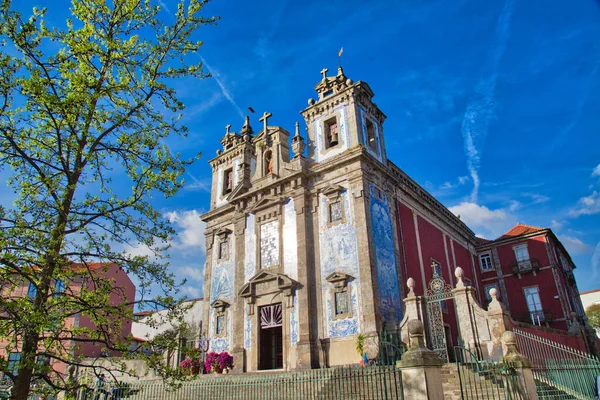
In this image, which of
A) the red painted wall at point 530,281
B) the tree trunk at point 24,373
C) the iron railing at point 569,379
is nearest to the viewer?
the tree trunk at point 24,373

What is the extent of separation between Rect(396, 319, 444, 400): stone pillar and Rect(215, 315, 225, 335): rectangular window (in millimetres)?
14793

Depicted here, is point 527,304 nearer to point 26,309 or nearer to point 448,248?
point 448,248

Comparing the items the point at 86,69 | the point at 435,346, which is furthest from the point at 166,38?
the point at 435,346

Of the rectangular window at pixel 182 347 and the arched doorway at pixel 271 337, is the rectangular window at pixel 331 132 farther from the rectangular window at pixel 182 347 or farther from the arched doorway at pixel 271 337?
the rectangular window at pixel 182 347

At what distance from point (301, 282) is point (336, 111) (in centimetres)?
810

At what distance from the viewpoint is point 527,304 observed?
94.8 ft

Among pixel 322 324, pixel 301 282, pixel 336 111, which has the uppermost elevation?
pixel 336 111

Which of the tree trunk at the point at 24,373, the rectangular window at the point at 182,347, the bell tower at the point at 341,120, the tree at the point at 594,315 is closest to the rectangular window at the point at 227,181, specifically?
the bell tower at the point at 341,120

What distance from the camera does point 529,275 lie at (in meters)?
29.4

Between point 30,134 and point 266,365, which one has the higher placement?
point 30,134

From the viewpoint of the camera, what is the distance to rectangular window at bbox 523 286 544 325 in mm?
28188

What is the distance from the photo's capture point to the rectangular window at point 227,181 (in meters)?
25.4

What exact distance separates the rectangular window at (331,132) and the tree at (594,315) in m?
44.9

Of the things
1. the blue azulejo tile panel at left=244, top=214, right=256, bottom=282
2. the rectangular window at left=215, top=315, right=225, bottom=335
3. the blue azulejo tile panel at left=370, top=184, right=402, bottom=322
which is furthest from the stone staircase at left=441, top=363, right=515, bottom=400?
the rectangular window at left=215, top=315, right=225, bottom=335
